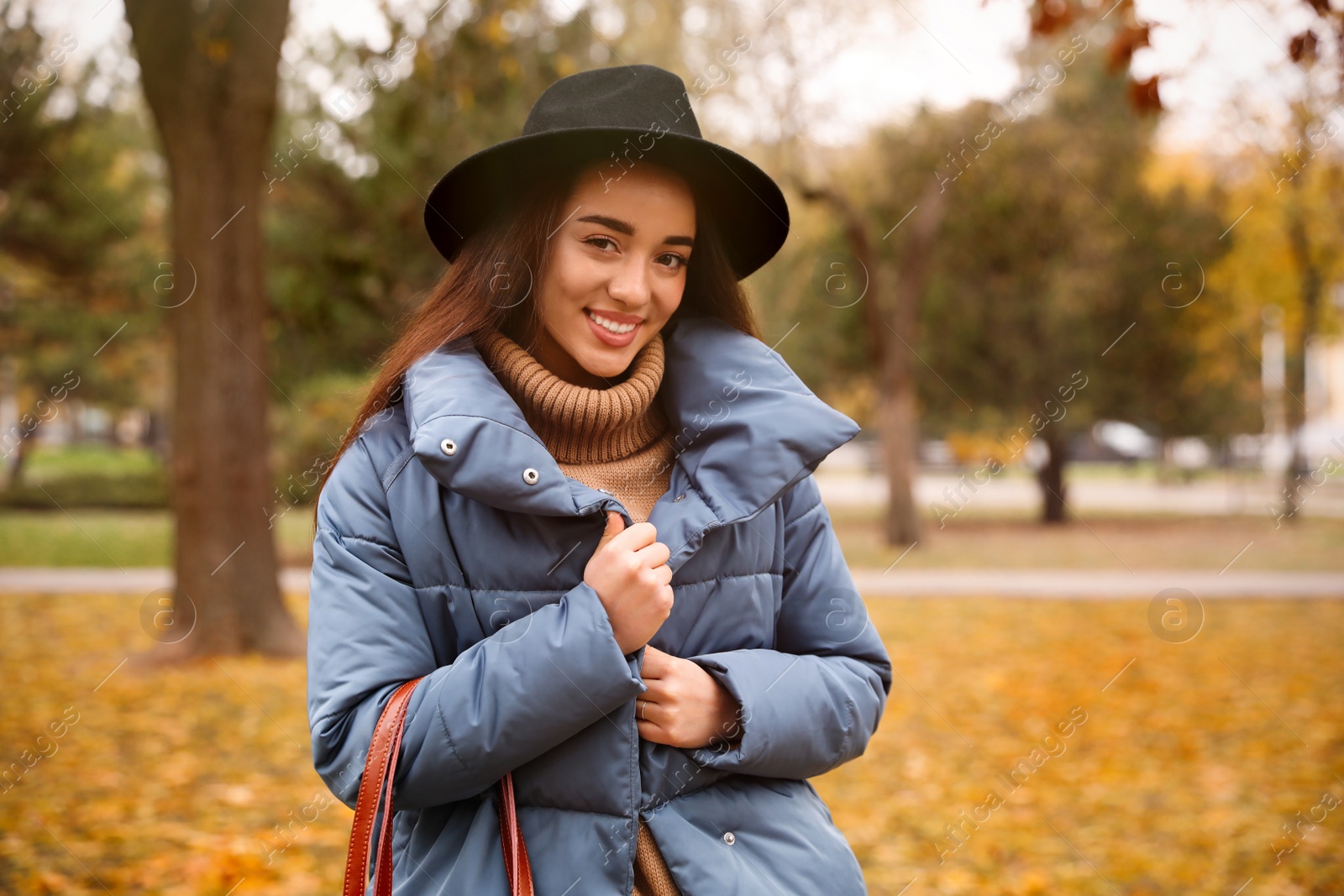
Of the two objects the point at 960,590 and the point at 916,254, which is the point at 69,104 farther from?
the point at 960,590

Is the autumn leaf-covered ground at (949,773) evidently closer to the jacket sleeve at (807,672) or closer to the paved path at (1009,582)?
the paved path at (1009,582)

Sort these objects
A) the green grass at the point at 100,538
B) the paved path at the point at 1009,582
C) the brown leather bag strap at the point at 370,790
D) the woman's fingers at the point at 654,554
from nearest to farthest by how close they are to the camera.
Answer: the brown leather bag strap at the point at 370,790 → the woman's fingers at the point at 654,554 → the paved path at the point at 1009,582 → the green grass at the point at 100,538

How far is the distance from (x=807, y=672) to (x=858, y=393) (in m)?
21.7

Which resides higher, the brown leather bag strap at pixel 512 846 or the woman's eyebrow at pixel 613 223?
the woman's eyebrow at pixel 613 223

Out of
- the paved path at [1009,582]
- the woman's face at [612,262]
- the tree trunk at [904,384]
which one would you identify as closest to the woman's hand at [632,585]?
the woman's face at [612,262]

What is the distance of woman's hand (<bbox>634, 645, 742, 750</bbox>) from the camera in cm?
161

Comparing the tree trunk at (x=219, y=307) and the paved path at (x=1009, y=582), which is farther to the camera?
the paved path at (x=1009, y=582)

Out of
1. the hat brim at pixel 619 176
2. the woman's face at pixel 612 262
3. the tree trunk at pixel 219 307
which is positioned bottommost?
the woman's face at pixel 612 262

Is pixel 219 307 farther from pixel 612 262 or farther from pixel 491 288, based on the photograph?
pixel 612 262

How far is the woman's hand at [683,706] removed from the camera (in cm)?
161

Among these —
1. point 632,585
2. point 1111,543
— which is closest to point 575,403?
point 632,585

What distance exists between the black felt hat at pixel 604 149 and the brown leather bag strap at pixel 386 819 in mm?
879

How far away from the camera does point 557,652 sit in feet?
4.89

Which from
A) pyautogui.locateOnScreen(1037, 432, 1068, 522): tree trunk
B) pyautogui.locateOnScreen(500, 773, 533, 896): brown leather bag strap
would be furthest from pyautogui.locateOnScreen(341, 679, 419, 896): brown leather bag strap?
pyautogui.locateOnScreen(1037, 432, 1068, 522): tree trunk
